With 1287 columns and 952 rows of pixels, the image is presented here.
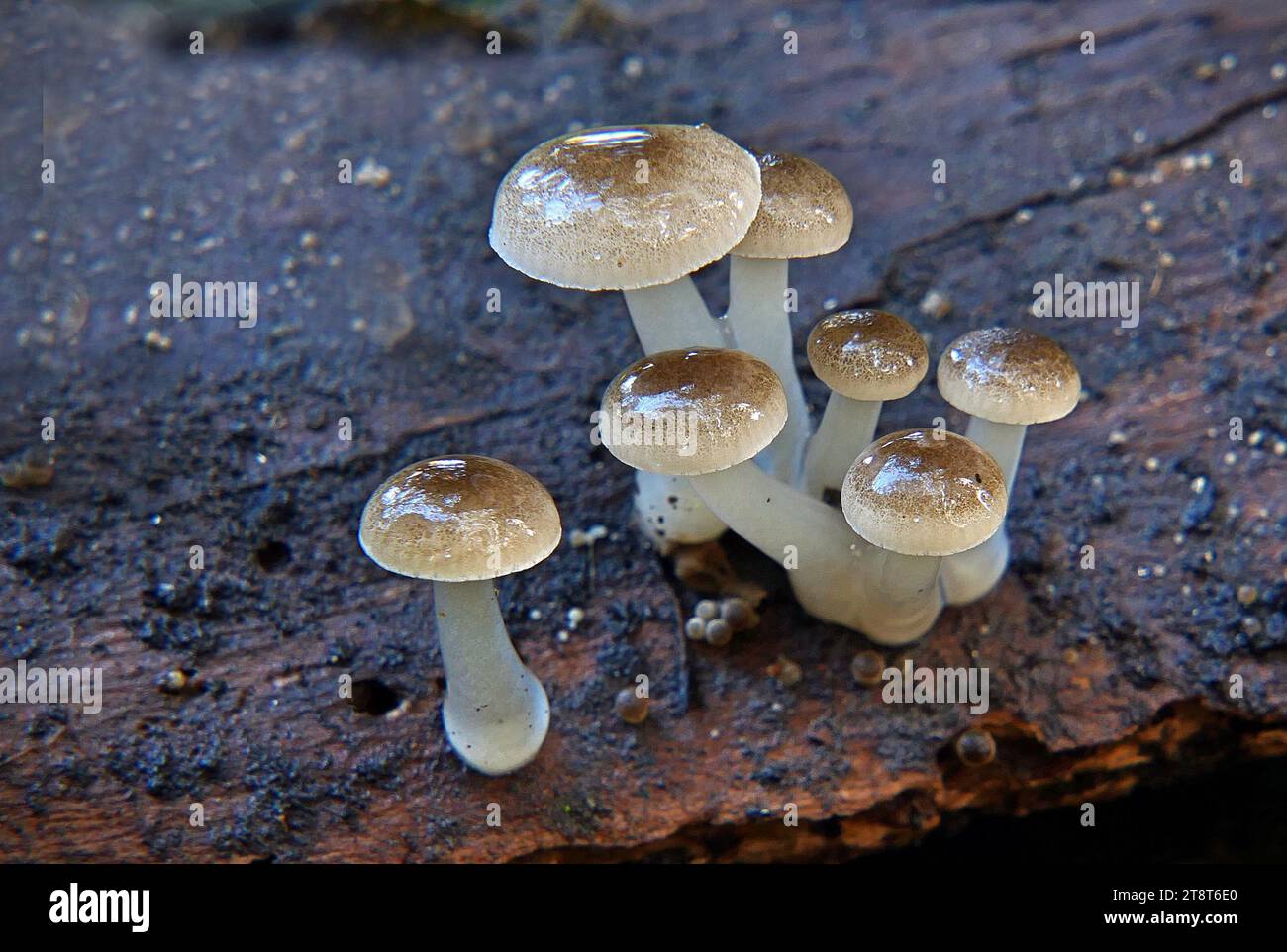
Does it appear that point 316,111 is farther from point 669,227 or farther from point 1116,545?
point 1116,545

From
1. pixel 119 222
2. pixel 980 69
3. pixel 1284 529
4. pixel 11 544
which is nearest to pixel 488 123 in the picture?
pixel 119 222

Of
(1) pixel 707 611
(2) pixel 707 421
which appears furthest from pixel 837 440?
(2) pixel 707 421

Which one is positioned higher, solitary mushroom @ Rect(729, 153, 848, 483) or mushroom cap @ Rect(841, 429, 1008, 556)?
solitary mushroom @ Rect(729, 153, 848, 483)

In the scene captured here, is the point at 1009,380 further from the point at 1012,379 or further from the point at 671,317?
the point at 671,317

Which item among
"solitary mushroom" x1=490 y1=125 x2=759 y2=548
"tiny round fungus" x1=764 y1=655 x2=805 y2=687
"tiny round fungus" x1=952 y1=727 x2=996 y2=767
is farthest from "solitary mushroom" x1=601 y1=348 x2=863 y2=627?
"tiny round fungus" x1=952 y1=727 x2=996 y2=767

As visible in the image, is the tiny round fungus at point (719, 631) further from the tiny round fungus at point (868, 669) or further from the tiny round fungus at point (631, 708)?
the tiny round fungus at point (868, 669)

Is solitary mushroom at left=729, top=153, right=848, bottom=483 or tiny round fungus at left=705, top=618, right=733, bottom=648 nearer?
solitary mushroom at left=729, top=153, right=848, bottom=483

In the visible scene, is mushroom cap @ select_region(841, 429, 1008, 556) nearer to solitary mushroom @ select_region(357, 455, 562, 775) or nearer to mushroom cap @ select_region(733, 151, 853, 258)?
mushroom cap @ select_region(733, 151, 853, 258)
